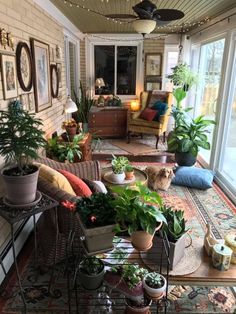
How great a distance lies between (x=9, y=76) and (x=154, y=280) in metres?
1.95

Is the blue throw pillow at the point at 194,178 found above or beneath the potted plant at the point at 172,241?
beneath

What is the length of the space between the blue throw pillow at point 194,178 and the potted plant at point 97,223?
2.43 meters

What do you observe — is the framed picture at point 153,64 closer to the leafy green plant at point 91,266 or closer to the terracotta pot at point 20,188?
the terracotta pot at point 20,188

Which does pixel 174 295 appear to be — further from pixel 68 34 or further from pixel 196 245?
pixel 68 34

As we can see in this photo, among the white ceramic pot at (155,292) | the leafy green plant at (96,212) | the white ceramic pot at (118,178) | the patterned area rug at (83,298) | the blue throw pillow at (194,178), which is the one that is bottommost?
the patterned area rug at (83,298)

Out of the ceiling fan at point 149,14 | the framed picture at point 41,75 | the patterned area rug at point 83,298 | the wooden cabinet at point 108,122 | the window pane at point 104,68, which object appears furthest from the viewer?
the window pane at point 104,68

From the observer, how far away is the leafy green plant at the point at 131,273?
152 centimetres

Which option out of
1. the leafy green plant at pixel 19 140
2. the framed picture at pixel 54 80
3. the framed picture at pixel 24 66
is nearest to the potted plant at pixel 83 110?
the framed picture at pixel 54 80

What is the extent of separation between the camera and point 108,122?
616 cm

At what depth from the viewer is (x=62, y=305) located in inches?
72.2

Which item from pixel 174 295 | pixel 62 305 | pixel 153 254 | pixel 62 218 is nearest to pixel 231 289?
pixel 174 295

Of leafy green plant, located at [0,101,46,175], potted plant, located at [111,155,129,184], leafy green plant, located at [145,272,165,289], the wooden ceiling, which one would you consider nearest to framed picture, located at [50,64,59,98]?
the wooden ceiling

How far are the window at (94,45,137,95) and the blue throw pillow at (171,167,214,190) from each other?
3.40 m

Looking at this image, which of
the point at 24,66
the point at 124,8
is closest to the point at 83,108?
the point at 124,8
